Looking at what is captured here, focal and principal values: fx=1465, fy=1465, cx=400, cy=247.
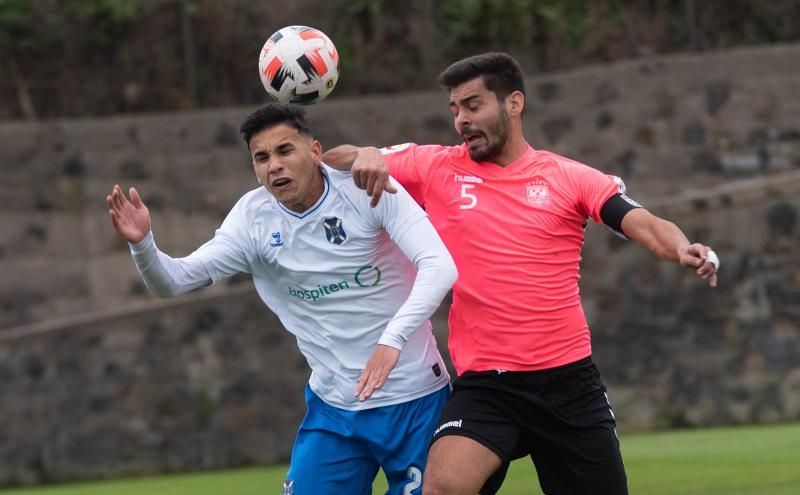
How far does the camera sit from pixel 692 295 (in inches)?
591

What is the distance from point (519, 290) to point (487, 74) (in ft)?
3.63

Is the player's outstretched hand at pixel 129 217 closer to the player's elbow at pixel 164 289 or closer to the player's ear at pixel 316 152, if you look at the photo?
the player's elbow at pixel 164 289

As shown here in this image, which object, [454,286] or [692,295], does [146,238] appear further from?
[692,295]

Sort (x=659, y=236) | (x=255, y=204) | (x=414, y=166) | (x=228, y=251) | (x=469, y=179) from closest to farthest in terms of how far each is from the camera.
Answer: (x=659, y=236) → (x=228, y=251) → (x=255, y=204) → (x=469, y=179) → (x=414, y=166)

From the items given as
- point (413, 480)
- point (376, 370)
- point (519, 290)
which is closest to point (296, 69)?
point (519, 290)

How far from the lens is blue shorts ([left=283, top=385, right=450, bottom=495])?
6836mm

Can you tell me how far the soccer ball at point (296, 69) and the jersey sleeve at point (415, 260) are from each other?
69 centimetres

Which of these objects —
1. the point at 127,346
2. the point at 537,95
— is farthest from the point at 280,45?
the point at 537,95

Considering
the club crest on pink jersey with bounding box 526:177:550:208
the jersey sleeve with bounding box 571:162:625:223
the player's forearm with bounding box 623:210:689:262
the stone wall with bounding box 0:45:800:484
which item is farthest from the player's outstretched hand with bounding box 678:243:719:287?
the stone wall with bounding box 0:45:800:484

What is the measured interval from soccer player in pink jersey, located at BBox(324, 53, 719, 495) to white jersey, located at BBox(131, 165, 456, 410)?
0.23 meters

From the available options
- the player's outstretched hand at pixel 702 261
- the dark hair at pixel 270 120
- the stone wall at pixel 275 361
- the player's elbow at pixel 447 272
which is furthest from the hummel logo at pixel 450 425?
the stone wall at pixel 275 361

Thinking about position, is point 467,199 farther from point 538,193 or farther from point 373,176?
point 373,176

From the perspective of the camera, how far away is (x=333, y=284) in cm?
686

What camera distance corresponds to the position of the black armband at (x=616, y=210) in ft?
22.7
